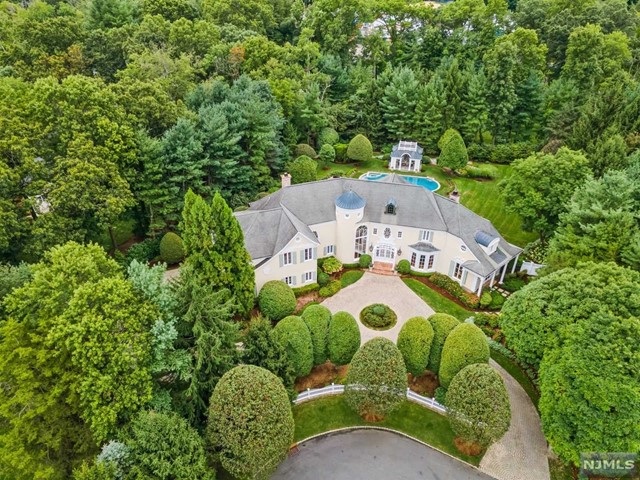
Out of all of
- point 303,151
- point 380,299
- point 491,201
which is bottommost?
point 380,299

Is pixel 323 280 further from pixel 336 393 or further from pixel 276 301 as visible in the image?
pixel 336 393

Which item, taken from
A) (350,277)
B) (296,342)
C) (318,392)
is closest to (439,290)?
(350,277)

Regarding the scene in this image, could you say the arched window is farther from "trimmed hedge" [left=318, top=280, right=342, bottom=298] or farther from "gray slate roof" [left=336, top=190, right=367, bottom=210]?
"trimmed hedge" [left=318, top=280, right=342, bottom=298]

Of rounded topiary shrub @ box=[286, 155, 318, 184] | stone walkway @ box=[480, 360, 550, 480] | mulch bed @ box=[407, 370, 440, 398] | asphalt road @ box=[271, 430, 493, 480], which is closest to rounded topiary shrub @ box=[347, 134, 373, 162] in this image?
rounded topiary shrub @ box=[286, 155, 318, 184]

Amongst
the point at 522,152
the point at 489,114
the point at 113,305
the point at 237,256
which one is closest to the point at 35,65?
the point at 237,256

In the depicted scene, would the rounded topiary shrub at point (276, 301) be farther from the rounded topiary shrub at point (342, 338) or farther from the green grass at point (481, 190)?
the green grass at point (481, 190)

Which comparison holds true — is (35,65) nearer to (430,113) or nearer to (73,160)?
(73,160)

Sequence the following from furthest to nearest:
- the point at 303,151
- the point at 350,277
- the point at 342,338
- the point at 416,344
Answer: the point at 303,151 < the point at 350,277 < the point at 342,338 < the point at 416,344
